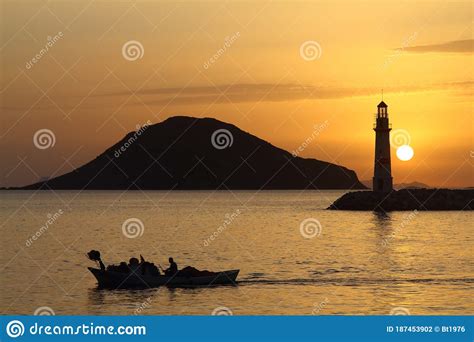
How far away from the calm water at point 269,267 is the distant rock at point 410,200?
12607 mm

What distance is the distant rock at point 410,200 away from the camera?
4941 inches

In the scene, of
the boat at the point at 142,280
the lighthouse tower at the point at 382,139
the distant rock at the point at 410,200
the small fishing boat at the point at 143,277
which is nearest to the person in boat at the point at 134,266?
the small fishing boat at the point at 143,277

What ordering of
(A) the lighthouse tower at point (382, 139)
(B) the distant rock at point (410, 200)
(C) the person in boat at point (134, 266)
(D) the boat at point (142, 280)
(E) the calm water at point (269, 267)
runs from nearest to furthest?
(E) the calm water at point (269, 267), (D) the boat at point (142, 280), (C) the person in boat at point (134, 266), (A) the lighthouse tower at point (382, 139), (B) the distant rock at point (410, 200)

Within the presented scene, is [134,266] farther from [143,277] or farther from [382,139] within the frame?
[382,139]

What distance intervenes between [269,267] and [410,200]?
7697 cm

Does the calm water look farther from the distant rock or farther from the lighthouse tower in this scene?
the distant rock

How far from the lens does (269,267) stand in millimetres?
59000

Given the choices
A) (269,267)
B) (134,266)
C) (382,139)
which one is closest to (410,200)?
(382,139)

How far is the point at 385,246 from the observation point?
259 feet

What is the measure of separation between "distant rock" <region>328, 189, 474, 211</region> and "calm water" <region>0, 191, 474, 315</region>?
41.4 feet

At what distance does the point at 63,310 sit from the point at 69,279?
12.2 meters

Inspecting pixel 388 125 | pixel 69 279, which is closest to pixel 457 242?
pixel 388 125

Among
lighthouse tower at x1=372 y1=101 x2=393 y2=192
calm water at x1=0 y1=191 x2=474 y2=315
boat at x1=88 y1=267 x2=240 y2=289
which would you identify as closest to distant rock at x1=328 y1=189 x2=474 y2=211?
calm water at x1=0 y1=191 x2=474 y2=315

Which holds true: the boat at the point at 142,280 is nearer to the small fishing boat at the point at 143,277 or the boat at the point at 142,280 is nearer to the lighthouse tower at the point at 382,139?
the small fishing boat at the point at 143,277
